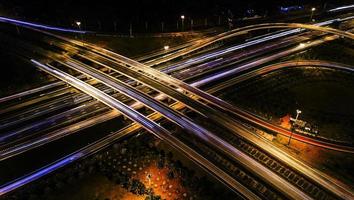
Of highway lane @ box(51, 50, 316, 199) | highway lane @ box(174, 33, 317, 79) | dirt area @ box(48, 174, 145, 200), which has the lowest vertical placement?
dirt area @ box(48, 174, 145, 200)

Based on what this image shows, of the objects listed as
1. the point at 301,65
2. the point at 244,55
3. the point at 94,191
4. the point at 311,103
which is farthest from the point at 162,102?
the point at 301,65

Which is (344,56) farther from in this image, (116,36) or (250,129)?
(116,36)

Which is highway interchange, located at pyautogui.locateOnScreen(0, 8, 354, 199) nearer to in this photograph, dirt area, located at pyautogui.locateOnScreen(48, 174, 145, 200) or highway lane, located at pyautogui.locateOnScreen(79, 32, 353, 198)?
highway lane, located at pyautogui.locateOnScreen(79, 32, 353, 198)

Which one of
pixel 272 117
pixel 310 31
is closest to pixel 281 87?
pixel 272 117

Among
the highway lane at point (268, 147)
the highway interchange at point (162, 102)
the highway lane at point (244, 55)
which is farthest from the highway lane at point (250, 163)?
the highway lane at point (244, 55)

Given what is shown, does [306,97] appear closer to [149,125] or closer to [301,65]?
[301,65]

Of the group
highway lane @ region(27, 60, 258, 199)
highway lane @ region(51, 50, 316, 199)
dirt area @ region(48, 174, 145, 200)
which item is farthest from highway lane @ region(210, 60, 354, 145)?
dirt area @ region(48, 174, 145, 200)

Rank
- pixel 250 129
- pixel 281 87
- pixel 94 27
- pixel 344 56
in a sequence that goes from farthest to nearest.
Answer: pixel 94 27, pixel 344 56, pixel 281 87, pixel 250 129

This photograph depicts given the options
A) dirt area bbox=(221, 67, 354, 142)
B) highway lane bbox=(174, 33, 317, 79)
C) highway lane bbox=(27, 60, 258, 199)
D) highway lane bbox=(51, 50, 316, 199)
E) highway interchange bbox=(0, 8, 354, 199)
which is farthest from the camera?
highway lane bbox=(174, 33, 317, 79)

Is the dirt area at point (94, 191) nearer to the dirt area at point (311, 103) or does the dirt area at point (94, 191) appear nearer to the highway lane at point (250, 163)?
the highway lane at point (250, 163)
